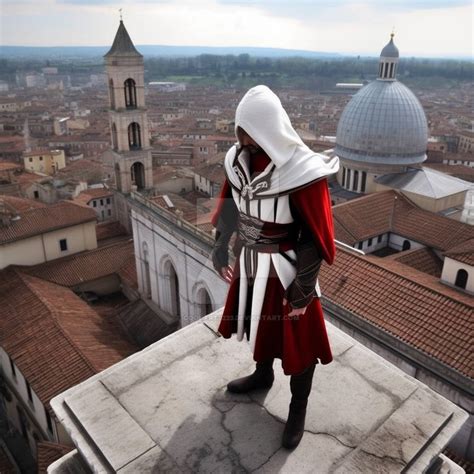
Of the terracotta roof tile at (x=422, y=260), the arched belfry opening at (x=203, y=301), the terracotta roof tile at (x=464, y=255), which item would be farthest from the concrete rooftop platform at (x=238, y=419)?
the terracotta roof tile at (x=422, y=260)

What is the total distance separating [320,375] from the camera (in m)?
5.22

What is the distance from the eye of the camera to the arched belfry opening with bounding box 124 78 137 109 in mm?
25359

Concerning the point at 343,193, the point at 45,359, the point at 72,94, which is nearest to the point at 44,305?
the point at 45,359

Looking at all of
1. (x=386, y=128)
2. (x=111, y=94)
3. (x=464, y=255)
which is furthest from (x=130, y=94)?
(x=464, y=255)

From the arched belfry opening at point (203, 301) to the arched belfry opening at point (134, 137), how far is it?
14315 millimetres

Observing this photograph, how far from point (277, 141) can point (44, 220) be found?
1961cm

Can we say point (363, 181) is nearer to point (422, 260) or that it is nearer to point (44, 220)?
point (422, 260)

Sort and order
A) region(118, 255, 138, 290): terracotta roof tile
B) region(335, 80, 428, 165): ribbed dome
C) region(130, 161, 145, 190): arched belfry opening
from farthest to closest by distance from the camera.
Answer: region(130, 161, 145, 190): arched belfry opening, region(335, 80, 428, 165): ribbed dome, region(118, 255, 138, 290): terracotta roof tile

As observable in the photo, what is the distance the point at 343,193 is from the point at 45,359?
62.3 ft

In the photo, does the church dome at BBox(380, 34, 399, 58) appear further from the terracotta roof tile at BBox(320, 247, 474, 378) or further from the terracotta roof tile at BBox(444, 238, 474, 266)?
the terracotta roof tile at BBox(320, 247, 474, 378)

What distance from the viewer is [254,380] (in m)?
4.91

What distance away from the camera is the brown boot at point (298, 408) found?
14.1 ft

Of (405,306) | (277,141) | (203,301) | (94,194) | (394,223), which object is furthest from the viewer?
(94,194)

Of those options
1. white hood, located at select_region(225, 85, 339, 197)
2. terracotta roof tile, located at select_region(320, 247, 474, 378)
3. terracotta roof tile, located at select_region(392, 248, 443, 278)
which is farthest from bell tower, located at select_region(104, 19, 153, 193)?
white hood, located at select_region(225, 85, 339, 197)
